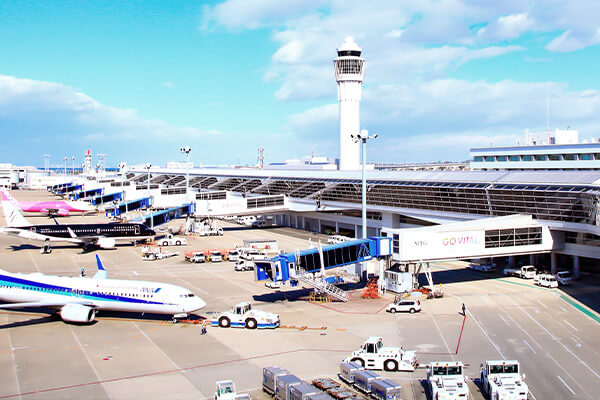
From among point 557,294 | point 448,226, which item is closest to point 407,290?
point 448,226

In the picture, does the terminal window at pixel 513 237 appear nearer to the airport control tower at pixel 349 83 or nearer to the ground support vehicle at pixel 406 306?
the ground support vehicle at pixel 406 306

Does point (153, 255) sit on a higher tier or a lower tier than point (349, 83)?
lower

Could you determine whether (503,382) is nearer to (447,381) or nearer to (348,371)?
(447,381)

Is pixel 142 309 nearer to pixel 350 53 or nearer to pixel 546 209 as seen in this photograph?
pixel 546 209

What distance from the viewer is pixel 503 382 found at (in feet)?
93.8

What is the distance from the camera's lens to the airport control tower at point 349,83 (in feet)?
457

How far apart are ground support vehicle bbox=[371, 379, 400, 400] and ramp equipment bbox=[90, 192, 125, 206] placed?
14958 cm

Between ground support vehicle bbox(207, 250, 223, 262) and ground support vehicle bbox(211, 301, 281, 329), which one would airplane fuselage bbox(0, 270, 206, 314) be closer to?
ground support vehicle bbox(211, 301, 281, 329)

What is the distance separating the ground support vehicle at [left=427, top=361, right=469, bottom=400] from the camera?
28.0 metres

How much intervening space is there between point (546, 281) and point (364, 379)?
38.2 metres

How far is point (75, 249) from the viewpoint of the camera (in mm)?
89875

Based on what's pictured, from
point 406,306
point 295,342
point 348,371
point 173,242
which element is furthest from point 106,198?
point 348,371

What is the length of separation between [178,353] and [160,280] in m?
28.2

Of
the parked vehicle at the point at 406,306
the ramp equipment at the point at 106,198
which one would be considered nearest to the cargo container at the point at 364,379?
the parked vehicle at the point at 406,306
